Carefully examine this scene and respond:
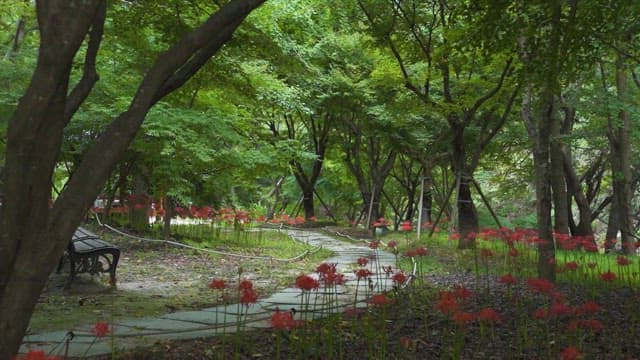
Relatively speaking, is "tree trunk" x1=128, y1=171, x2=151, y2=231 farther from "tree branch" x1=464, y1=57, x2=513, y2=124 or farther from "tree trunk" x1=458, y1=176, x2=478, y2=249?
"tree branch" x1=464, y1=57, x2=513, y2=124

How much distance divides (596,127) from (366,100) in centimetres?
574

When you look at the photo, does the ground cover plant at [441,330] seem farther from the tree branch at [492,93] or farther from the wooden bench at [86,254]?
the tree branch at [492,93]

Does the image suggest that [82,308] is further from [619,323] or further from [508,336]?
[619,323]

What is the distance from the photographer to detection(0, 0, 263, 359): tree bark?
2.64 meters

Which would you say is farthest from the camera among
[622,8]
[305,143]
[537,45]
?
[305,143]

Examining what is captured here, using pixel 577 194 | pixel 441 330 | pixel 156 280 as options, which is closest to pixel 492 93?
pixel 577 194

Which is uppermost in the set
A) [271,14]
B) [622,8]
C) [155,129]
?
[271,14]

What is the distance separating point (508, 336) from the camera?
14.5 feet

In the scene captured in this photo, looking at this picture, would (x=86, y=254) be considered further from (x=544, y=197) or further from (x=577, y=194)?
(x=577, y=194)

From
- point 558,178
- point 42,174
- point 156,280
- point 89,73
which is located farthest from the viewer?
point 558,178

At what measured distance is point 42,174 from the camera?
9.55 feet

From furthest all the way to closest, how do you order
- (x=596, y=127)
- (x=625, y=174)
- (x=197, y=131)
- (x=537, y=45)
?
(x=596, y=127) < (x=625, y=174) < (x=197, y=131) < (x=537, y=45)

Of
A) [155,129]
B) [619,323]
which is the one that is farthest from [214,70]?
[619,323]

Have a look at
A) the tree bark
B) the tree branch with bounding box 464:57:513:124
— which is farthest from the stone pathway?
the tree branch with bounding box 464:57:513:124
